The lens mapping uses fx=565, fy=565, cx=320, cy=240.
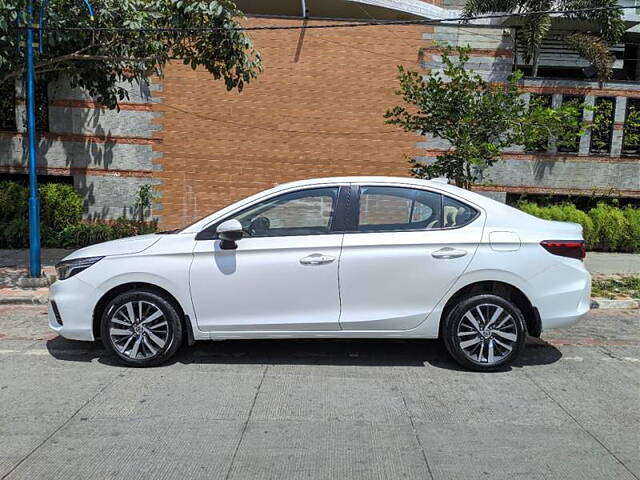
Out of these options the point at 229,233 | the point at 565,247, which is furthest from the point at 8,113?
the point at 565,247

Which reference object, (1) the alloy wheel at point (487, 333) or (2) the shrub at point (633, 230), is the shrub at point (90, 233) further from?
(2) the shrub at point (633, 230)

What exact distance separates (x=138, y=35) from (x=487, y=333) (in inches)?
280

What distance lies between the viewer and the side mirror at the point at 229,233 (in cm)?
506

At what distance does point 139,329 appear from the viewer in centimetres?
521

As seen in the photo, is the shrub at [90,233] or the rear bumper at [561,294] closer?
the rear bumper at [561,294]

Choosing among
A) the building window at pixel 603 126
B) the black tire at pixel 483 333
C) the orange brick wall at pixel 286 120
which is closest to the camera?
the black tire at pixel 483 333

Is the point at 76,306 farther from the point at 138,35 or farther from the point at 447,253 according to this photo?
the point at 138,35

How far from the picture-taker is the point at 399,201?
5.43 meters

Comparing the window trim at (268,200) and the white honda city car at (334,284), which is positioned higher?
the window trim at (268,200)

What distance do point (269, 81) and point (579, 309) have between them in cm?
1005

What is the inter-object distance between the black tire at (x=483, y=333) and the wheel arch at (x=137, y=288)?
2379 millimetres

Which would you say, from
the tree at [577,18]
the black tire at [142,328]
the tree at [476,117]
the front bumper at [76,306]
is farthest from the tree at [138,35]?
the tree at [577,18]

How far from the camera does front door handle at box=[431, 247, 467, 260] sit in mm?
5148

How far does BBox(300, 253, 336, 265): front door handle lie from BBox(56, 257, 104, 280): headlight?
190 centimetres
